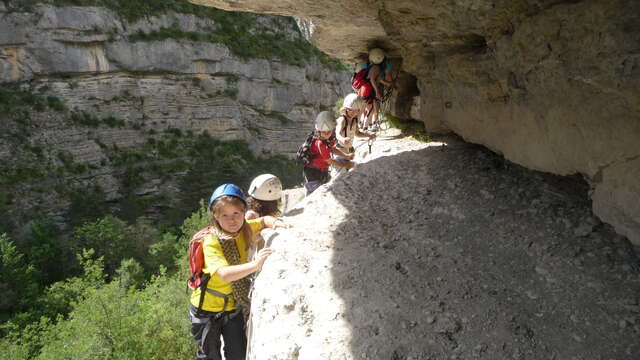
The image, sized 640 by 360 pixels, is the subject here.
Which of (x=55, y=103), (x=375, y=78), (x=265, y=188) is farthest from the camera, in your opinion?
(x=55, y=103)

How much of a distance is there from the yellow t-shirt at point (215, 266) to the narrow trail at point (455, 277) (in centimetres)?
22

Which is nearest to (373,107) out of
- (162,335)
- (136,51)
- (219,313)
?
(219,313)

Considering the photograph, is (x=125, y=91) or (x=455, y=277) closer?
(x=455, y=277)

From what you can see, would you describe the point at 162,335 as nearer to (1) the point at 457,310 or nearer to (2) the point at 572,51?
(1) the point at 457,310

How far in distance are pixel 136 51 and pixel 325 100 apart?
54.0 ft

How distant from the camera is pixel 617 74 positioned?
161cm

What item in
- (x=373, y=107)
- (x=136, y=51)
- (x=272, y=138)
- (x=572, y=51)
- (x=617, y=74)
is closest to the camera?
(x=617, y=74)

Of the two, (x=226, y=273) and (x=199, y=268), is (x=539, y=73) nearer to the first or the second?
(x=226, y=273)

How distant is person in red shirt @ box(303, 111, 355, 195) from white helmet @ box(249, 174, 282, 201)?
46.8 inches

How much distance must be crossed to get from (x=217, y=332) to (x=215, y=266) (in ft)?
2.13

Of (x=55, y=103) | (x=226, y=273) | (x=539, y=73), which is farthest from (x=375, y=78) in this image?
(x=55, y=103)

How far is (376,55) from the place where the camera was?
190 inches

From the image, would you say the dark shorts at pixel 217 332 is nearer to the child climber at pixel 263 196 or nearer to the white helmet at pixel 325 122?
the child climber at pixel 263 196

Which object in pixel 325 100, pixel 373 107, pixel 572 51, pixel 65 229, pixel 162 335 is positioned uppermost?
pixel 572 51
